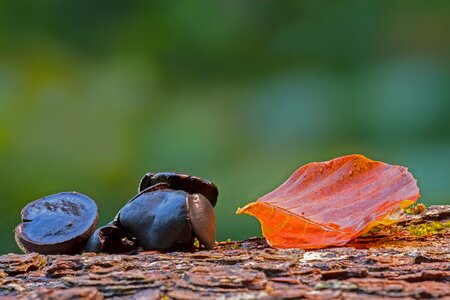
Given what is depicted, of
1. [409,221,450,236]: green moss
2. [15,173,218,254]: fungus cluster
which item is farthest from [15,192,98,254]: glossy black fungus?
[409,221,450,236]: green moss

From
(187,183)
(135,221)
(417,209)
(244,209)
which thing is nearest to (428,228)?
(417,209)

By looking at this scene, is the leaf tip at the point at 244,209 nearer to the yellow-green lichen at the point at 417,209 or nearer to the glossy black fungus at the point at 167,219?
the glossy black fungus at the point at 167,219

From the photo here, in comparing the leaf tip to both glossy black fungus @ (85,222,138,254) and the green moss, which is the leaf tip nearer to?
glossy black fungus @ (85,222,138,254)

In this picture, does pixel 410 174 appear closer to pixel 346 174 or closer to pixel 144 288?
pixel 346 174

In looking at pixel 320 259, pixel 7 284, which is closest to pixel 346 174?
pixel 320 259

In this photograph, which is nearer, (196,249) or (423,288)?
(423,288)

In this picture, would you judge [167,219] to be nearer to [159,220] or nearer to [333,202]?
[159,220]

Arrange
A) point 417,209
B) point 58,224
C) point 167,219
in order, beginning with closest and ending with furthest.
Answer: point 167,219
point 58,224
point 417,209
